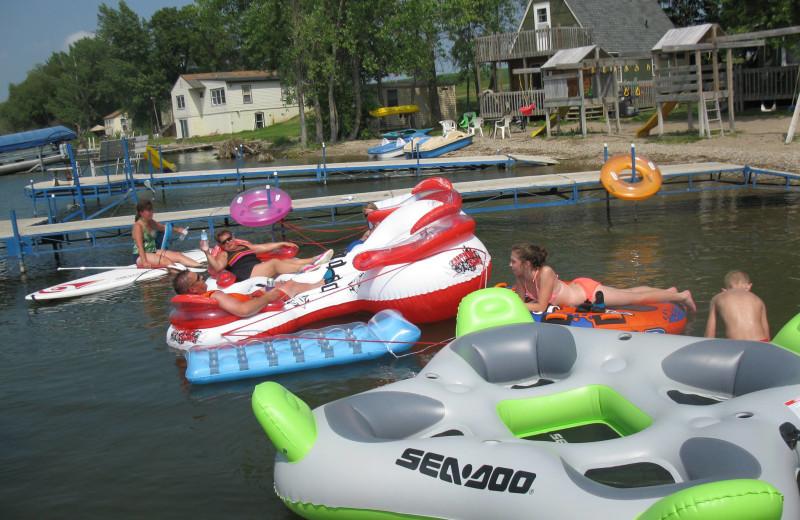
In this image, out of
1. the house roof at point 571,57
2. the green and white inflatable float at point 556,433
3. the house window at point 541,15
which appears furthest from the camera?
the house window at point 541,15

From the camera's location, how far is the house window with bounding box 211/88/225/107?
1987 inches

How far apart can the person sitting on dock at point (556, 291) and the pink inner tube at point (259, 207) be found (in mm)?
4811

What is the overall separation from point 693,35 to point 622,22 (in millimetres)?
15725

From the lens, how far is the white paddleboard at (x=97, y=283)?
1068 centimetres

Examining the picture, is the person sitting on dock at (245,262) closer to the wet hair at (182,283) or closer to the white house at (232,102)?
the wet hair at (182,283)

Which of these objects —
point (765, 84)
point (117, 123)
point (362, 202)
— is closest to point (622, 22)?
point (765, 84)

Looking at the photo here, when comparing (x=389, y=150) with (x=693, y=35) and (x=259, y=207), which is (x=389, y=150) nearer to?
(x=693, y=35)

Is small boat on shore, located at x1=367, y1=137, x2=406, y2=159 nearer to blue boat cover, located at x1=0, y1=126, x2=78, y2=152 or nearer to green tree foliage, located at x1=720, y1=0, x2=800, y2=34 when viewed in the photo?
blue boat cover, located at x1=0, y1=126, x2=78, y2=152

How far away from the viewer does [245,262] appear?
9.20 metres

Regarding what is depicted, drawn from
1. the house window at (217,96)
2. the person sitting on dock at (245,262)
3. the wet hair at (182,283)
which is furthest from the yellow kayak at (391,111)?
the wet hair at (182,283)

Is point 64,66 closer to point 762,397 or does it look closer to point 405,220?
point 405,220

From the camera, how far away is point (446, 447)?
402 centimetres

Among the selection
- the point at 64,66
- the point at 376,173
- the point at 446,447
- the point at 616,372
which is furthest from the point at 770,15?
the point at 64,66

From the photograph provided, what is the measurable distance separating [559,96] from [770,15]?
6800 mm
